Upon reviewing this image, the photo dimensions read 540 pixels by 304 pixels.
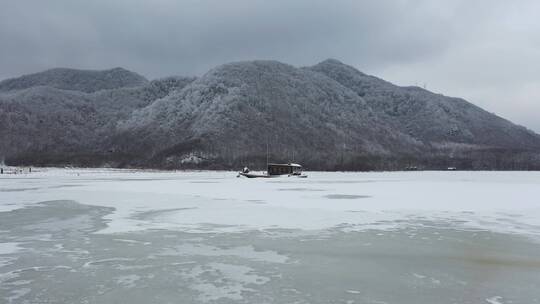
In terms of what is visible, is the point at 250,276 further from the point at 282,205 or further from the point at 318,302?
the point at 282,205

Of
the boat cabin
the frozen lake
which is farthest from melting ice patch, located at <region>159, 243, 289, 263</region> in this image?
the boat cabin

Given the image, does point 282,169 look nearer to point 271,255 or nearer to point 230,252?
point 230,252

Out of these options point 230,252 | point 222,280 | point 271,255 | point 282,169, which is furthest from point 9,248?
point 282,169

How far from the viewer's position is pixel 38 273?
1170 centimetres

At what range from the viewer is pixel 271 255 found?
14000 millimetres

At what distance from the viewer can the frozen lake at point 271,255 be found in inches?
398

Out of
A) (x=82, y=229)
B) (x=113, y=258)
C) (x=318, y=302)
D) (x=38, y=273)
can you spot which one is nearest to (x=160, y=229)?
(x=82, y=229)

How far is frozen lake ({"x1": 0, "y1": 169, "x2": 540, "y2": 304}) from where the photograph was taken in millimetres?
10109

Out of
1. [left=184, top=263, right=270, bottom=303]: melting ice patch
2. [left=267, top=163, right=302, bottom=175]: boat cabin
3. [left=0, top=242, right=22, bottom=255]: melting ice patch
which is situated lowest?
[left=184, top=263, right=270, bottom=303]: melting ice patch

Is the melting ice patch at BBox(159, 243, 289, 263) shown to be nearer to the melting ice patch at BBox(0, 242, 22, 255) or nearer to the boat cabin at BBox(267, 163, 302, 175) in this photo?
the melting ice patch at BBox(0, 242, 22, 255)

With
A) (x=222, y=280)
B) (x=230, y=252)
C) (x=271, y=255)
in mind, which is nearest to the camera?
(x=222, y=280)

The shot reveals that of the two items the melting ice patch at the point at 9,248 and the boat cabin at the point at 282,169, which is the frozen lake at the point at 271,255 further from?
the boat cabin at the point at 282,169

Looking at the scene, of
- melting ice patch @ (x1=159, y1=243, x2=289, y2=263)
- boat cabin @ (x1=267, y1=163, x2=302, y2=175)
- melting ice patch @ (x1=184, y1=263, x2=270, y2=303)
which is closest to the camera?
melting ice patch @ (x1=184, y1=263, x2=270, y2=303)

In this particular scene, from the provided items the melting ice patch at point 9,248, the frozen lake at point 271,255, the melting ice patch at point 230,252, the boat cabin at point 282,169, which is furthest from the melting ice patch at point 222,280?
the boat cabin at point 282,169
